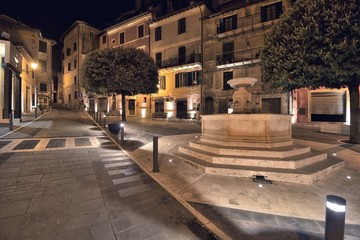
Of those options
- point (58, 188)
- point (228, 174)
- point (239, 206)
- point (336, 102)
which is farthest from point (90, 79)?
point (336, 102)

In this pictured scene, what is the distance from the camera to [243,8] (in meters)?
17.9

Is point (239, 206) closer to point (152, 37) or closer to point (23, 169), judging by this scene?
point (23, 169)

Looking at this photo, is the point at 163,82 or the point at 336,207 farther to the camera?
the point at 163,82

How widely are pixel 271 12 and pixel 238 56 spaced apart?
4.72 m

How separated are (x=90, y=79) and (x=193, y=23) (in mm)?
13178

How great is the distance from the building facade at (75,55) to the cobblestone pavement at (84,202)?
92.8ft

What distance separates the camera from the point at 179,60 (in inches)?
861

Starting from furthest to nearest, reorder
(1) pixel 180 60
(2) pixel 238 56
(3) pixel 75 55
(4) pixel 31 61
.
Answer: (3) pixel 75 55 → (4) pixel 31 61 → (1) pixel 180 60 → (2) pixel 238 56

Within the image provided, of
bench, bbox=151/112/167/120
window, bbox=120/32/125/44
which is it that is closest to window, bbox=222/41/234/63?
bench, bbox=151/112/167/120

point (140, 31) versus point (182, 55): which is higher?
point (140, 31)

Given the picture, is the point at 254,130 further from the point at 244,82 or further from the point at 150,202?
the point at 150,202

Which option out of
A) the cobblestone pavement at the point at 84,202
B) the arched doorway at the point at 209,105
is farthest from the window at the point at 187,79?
the cobblestone pavement at the point at 84,202

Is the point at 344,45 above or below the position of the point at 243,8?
below

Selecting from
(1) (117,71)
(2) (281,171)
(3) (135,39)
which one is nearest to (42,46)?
(3) (135,39)
